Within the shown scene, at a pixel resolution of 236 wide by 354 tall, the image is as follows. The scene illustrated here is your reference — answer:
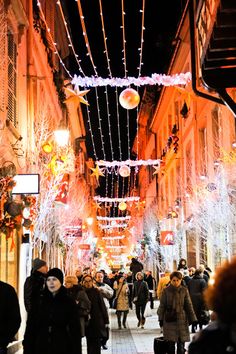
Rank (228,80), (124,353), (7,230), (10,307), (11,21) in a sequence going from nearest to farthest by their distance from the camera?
(10,307), (228,80), (7,230), (124,353), (11,21)

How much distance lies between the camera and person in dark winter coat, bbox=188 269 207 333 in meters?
20.1

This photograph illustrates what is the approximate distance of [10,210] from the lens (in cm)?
1464

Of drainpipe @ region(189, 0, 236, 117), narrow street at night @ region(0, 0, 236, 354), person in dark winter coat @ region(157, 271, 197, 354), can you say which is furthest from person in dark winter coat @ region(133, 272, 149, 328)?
drainpipe @ region(189, 0, 236, 117)

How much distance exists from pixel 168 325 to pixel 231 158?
9.92m

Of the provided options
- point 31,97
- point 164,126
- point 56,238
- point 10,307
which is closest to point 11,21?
point 31,97

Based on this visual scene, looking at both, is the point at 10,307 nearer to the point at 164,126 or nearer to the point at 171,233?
the point at 171,233

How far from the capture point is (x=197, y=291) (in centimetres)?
2044

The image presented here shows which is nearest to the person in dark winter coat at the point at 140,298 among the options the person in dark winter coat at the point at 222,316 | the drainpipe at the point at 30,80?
the drainpipe at the point at 30,80

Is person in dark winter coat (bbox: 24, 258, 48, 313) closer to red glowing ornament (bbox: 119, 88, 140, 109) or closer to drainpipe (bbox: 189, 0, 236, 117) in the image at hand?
drainpipe (bbox: 189, 0, 236, 117)

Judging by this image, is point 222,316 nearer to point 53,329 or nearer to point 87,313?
point 53,329

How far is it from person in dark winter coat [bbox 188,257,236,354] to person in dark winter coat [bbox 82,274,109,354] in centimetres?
951

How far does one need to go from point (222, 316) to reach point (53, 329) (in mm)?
4717

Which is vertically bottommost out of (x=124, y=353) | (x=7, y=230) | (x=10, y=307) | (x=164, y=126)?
(x=124, y=353)

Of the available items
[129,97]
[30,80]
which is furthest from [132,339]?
[30,80]
